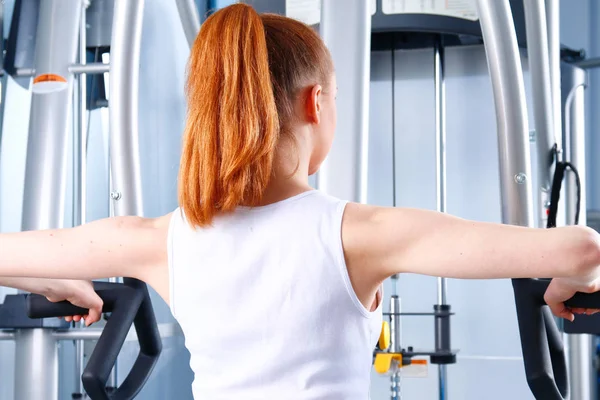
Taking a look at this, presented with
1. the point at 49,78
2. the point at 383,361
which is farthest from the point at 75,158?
the point at 383,361

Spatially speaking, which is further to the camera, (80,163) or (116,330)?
(80,163)

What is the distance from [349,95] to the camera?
140cm

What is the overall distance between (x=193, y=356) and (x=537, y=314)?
2.24 ft

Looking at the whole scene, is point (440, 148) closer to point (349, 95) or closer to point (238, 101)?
point (349, 95)

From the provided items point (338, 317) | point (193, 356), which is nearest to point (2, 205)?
point (193, 356)

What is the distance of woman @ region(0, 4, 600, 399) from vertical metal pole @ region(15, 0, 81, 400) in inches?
44.7

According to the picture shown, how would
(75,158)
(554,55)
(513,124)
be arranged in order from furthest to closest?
(75,158)
(554,55)
(513,124)

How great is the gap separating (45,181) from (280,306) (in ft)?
4.55

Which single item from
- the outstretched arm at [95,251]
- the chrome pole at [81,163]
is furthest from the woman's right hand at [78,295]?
the chrome pole at [81,163]

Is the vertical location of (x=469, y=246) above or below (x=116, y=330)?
above

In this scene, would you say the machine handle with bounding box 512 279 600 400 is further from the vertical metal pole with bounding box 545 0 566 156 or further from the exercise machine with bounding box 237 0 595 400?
the vertical metal pole with bounding box 545 0 566 156

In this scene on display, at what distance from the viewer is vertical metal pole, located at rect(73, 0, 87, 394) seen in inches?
108

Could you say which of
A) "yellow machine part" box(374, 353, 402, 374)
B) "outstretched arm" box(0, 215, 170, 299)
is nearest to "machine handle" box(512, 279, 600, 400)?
"outstretched arm" box(0, 215, 170, 299)

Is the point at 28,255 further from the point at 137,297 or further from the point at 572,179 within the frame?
the point at 572,179
